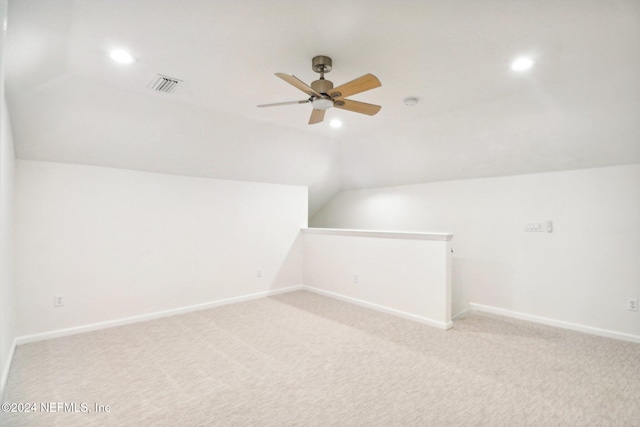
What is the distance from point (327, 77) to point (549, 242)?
3.31 meters

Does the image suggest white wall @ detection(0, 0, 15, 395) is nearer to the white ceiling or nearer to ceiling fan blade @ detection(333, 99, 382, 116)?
the white ceiling

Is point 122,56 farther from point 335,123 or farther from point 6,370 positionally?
point 6,370

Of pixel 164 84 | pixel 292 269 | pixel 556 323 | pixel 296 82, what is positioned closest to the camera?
pixel 296 82

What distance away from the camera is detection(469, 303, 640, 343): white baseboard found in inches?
130

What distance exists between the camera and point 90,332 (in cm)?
353

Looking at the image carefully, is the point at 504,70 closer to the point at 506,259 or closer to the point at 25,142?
the point at 506,259

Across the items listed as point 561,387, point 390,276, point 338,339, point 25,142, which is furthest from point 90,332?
point 561,387

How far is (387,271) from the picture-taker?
423 centimetres

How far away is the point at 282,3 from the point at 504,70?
2019 mm

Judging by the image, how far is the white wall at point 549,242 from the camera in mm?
3326

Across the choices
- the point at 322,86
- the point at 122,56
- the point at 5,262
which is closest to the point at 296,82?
the point at 322,86

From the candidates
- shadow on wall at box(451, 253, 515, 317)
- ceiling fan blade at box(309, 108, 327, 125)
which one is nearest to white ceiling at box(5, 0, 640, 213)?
ceiling fan blade at box(309, 108, 327, 125)

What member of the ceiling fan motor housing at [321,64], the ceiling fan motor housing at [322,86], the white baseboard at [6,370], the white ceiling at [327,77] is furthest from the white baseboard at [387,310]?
the white baseboard at [6,370]

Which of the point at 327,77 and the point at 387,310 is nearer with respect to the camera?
the point at 327,77
